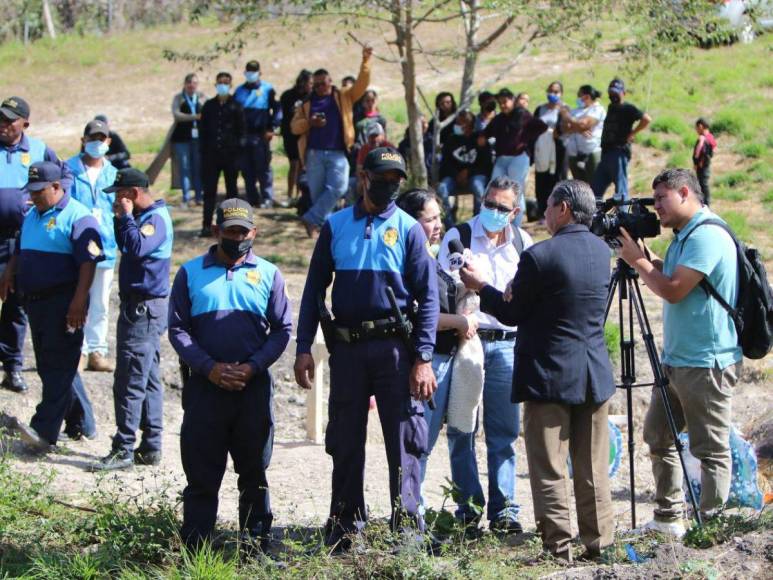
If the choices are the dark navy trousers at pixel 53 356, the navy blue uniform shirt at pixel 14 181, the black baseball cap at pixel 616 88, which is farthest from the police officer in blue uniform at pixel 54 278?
the black baseball cap at pixel 616 88

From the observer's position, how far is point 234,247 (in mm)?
5988

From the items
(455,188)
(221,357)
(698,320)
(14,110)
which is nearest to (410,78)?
(455,188)

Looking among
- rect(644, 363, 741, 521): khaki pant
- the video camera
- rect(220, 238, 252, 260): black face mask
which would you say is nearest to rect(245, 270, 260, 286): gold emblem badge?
rect(220, 238, 252, 260): black face mask

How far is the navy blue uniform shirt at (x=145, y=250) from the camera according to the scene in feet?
25.0

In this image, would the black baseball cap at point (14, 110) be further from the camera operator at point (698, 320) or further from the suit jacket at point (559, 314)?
the camera operator at point (698, 320)

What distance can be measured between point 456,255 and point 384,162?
2.10 ft

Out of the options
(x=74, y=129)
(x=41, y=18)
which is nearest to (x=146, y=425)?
(x=74, y=129)

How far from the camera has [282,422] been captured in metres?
10.0

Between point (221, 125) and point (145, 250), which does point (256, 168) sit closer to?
point (221, 125)

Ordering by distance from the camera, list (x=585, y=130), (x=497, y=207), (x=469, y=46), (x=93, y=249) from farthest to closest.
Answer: (x=585, y=130) < (x=469, y=46) < (x=93, y=249) < (x=497, y=207)

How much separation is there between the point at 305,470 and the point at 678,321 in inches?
126

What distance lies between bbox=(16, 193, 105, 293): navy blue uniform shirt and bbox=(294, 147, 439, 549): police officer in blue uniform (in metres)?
2.51

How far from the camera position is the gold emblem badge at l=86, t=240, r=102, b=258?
7.84 meters

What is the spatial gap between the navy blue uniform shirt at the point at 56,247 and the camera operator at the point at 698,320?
3.68m
